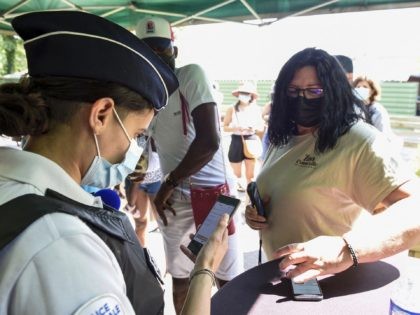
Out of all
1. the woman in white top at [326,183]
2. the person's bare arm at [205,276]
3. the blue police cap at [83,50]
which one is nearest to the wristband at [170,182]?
the woman in white top at [326,183]

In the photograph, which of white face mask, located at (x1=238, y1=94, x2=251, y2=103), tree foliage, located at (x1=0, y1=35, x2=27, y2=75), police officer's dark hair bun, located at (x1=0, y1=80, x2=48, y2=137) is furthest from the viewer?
tree foliage, located at (x1=0, y1=35, x2=27, y2=75)

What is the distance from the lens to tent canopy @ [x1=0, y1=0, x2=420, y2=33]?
139 inches

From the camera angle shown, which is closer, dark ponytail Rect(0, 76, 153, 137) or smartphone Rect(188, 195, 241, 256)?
dark ponytail Rect(0, 76, 153, 137)

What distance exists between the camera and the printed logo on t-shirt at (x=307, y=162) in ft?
4.89

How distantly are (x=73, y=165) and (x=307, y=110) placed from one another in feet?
3.72

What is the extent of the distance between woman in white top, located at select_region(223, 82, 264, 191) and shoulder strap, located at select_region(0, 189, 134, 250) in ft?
15.6

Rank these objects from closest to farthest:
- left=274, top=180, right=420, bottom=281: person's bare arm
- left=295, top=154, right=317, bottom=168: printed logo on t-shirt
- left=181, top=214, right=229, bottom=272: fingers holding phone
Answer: left=181, top=214, right=229, bottom=272: fingers holding phone
left=274, top=180, right=420, bottom=281: person's bare arm
left=295, top=154, right=317, bottom=168: printed logo on t-shirt

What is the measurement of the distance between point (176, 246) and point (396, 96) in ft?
39.6

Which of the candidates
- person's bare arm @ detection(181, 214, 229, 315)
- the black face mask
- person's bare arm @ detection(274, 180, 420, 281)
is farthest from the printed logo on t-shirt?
person's bare arm @ detection(181, 214, 229, 315)

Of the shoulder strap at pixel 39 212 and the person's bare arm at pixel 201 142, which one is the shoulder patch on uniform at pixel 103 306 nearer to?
the shoulder strap at pixel 39 212

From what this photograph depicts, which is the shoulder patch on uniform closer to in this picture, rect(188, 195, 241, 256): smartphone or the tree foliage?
rect(188, 195, 241, 256): smartphone

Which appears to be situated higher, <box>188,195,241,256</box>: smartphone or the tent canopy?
the tent canopy

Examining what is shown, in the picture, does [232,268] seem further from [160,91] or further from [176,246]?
[160,91]

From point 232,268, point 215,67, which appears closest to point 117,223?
Result: point 232,268
